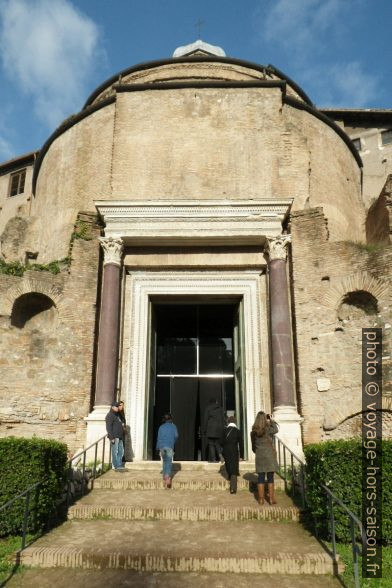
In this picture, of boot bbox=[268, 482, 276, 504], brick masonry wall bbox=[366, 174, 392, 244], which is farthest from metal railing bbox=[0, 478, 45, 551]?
brick masonry wall bbox=[366, 174, 392, 244]

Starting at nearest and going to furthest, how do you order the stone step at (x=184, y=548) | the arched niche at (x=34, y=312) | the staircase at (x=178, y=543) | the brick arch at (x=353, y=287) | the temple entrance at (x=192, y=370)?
1. the staircase at (x=178, y=543)
2. the stone step at (x=184, y=548)
3. the brick arch at (x=353, y=287)
4. the arched niche at (x=34, y=312)
5. the temple entrance at (x=192, y=370)

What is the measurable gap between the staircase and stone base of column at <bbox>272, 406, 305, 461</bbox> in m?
2.11

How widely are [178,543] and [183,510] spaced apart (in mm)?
1109

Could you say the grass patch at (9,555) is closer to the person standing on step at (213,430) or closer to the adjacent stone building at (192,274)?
the adjacent stone building at (192,274)

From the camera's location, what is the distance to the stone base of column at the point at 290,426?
10.7 metres

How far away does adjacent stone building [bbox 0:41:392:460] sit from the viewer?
1161 cm

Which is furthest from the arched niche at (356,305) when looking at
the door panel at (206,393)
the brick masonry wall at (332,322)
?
the door panel at (206,393)

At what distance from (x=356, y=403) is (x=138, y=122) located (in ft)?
32.7

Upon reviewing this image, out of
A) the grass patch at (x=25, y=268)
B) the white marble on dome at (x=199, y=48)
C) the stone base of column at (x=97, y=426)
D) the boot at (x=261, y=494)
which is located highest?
the white marble on dome at (x=199, y=48)

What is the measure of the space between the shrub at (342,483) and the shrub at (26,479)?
146 inches

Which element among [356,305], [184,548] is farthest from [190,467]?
[356,305]

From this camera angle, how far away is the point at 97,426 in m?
10.9

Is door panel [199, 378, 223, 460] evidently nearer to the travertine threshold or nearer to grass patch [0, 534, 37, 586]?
the travertine threshold

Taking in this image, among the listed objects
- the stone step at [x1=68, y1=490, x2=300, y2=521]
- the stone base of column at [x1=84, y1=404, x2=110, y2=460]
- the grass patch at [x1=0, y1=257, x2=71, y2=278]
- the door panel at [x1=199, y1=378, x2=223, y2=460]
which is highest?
the grass patch at [x1=0, y1=257, x2=71, y2=278]
